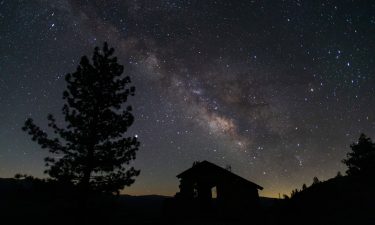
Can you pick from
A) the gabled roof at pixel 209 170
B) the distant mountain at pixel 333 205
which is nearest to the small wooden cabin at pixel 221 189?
the gabled roof at pixel 209 170

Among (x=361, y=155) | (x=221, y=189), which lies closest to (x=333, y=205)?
(x=221, y=189)

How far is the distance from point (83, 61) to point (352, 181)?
25.8 meters

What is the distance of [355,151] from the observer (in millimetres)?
41188

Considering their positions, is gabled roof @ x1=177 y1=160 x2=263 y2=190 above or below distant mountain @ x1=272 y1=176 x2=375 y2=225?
above

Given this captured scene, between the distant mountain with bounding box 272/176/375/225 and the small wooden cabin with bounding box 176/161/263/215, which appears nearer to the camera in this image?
the distant mountain with bounding box 272/176/375/225

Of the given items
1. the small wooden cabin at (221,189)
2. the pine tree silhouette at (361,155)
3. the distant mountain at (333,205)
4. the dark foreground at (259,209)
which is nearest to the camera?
the dark foreground at (259,209)

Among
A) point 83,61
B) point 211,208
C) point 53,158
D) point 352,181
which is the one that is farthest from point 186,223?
point 352,181

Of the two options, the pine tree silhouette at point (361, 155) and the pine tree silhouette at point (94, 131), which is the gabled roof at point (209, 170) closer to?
the pine tree silhouette at point (94, 131)

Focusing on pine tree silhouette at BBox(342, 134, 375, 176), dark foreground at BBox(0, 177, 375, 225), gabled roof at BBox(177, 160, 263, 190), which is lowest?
dark foreground at BBox(0, 177, 375, 225)

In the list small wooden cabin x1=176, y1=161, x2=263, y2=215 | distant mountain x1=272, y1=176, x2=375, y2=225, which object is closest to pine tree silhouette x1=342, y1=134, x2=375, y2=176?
distant mountain x1=272, y1=176, x2=375, y2=225

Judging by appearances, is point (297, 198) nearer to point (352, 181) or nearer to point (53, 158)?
point (352, 181)

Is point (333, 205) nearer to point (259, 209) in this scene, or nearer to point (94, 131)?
point (259, 209)

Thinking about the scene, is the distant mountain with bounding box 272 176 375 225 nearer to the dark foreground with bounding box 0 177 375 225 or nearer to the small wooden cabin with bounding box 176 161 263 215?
the dark foreground with bounding box 0 177 375 225

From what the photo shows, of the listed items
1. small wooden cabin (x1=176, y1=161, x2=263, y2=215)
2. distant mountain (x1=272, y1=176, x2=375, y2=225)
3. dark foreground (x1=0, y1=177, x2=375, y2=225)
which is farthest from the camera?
small wooden cabin (x1=176, y1=161, x2=263, y2=215)
